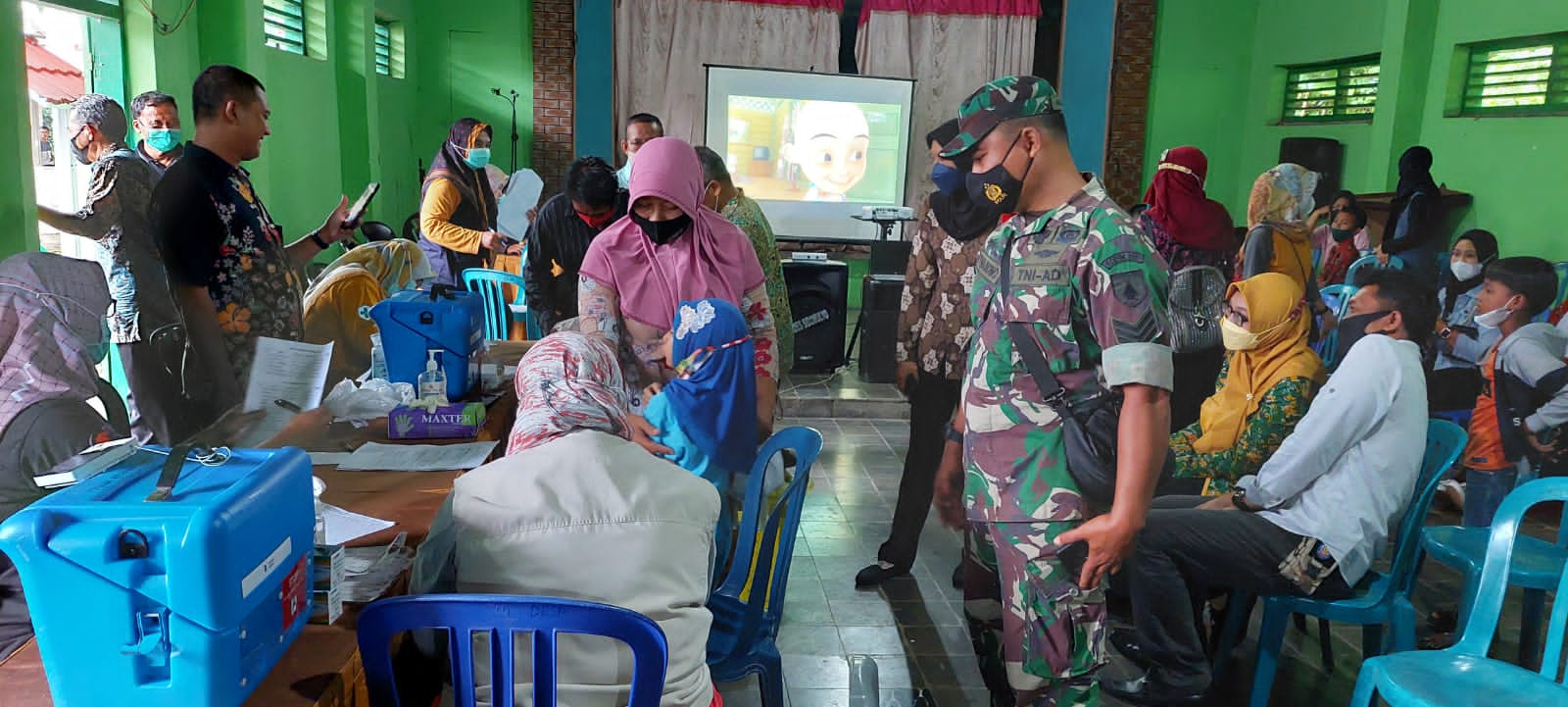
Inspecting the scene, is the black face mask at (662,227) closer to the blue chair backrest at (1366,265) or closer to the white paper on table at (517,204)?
the blue chair backrest at (1366,265)

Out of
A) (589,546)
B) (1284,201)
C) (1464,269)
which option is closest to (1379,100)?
(1284,201)

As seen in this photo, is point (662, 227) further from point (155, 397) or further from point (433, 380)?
point (155, 397)

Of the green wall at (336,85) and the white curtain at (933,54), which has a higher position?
the white curtain at (933,54)

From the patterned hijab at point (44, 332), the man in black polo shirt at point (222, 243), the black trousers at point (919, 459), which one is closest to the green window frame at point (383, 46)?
the man in black polo shirt at point (222, 243)

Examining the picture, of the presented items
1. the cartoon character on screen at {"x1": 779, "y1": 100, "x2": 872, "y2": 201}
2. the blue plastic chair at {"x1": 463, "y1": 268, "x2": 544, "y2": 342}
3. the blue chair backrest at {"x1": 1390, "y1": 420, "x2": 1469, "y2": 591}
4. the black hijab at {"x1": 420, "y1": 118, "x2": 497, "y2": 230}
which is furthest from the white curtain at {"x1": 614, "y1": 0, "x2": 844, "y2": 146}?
the blue chair backrest at {"x1": 1390, "y1": 420, "x2": 1469, "y2": 591}

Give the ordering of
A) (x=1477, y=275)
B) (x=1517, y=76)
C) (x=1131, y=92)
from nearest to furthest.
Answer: (x=1517, y=76)
(x=1477, y=275)
(x=1131, y=92)

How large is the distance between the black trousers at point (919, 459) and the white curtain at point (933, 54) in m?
3.68

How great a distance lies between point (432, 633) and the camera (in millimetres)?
1281

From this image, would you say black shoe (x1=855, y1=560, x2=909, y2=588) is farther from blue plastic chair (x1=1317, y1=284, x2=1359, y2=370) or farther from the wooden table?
the wooden table

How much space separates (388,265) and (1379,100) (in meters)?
2.77

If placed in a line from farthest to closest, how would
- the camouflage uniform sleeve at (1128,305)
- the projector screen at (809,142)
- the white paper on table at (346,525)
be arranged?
the projector screen at (809,142) < the camouflage uniform sleeve at (1128,305) < the white paper on table at (346,525)

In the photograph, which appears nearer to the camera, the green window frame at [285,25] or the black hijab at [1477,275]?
the black hijab at [1477,275]

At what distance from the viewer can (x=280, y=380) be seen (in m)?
1.98

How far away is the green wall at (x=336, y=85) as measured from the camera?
310 cm
